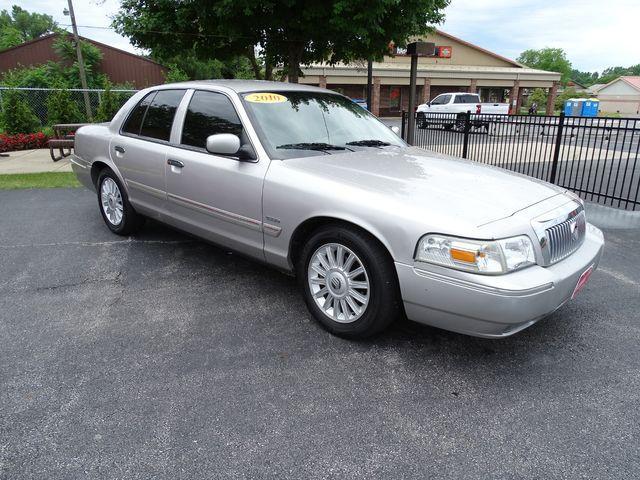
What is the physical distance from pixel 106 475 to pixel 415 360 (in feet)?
6.03

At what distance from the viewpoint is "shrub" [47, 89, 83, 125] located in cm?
1548

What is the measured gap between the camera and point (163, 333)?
338 centimetres

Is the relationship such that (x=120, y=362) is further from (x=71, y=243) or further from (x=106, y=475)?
(x=71, y=243)

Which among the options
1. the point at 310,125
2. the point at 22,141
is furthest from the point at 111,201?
the point at 22,141

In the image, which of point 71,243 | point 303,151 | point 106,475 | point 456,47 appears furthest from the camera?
point 456,47

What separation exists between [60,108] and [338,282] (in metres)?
15.7

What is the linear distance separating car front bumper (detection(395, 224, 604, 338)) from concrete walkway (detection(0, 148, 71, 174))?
972 cm

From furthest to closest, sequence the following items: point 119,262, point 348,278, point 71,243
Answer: point 71,243 → point 119,262 → point 348,278

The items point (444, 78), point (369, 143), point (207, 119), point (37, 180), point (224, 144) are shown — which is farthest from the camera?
point (444, 78)

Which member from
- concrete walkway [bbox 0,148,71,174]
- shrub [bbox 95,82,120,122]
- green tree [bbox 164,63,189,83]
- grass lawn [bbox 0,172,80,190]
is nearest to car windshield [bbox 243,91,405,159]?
grass lawn [bbox 0,172,80,190]

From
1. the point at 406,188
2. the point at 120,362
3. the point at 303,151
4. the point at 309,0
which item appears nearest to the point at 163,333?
the point at 120,362

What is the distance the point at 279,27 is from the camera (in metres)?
9.74

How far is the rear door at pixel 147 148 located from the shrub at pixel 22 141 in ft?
36.3

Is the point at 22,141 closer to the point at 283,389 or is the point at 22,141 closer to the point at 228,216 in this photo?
the point at 228,216
